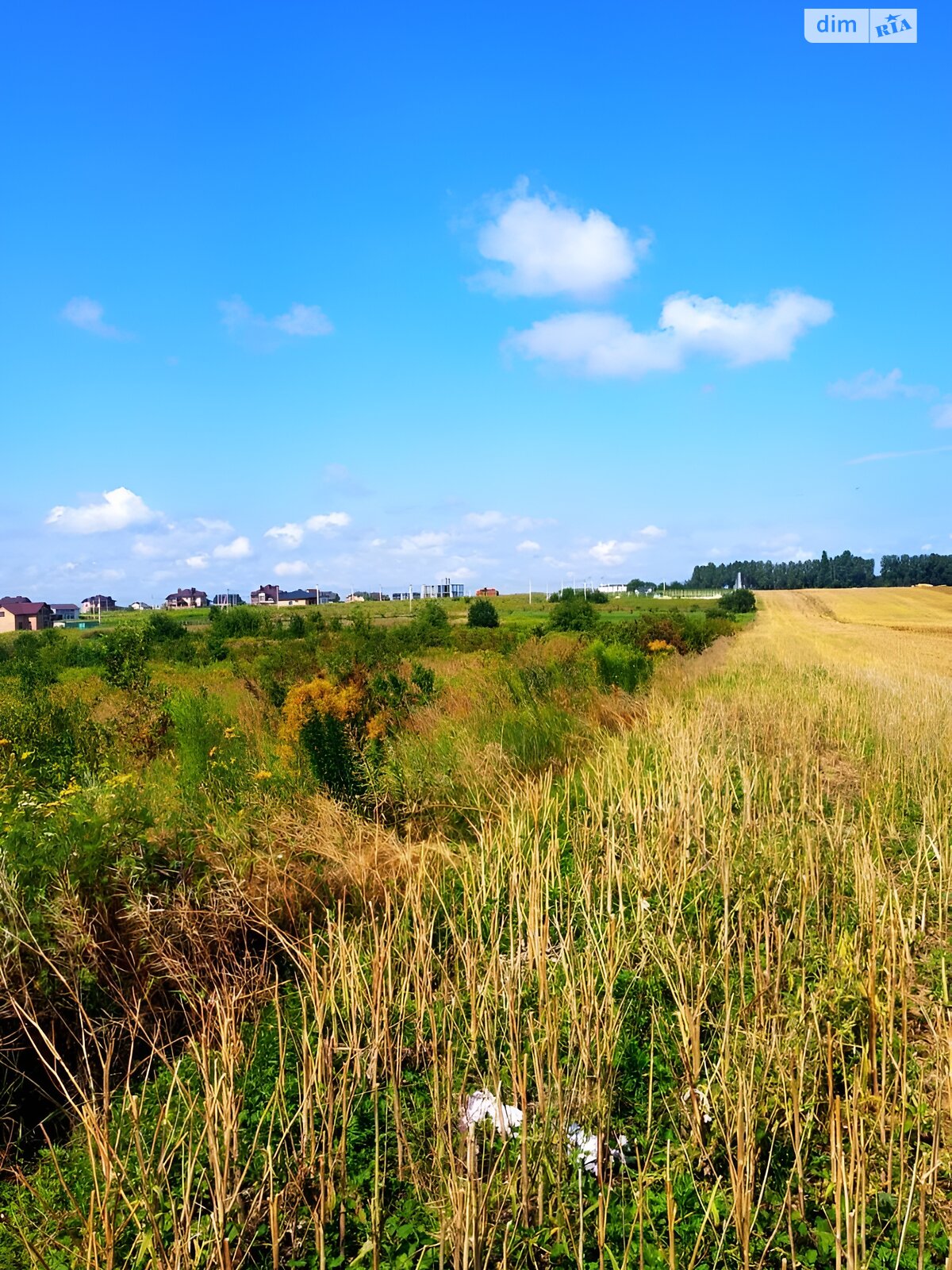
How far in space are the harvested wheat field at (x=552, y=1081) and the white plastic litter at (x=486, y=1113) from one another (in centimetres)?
2

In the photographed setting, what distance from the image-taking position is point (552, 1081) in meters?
2.86

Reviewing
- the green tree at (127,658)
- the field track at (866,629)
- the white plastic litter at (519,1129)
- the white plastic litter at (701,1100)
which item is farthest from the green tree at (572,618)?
the white plastic litter at (519,1129)

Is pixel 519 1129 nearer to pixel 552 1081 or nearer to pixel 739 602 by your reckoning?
pixel 552 1081

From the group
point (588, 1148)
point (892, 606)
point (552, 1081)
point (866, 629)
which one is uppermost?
point (892, 606)

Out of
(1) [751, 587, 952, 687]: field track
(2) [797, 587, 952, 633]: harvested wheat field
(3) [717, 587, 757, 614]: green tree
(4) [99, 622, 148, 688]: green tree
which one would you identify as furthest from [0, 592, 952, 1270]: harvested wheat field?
(3) [717, 587, 757, 614]: green tree

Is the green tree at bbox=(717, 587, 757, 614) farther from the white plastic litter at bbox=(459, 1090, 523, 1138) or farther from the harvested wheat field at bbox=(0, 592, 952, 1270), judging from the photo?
the white plastic litter at bbox=(459, 1090, 523, 1138)

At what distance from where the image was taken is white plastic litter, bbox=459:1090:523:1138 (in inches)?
109

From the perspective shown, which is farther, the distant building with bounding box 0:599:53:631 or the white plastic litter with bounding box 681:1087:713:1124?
the distant building with bounding box 0:599:53:631

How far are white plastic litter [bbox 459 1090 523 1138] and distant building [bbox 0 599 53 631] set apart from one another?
63435 millimetres

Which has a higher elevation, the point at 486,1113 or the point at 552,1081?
the point at 552,1081

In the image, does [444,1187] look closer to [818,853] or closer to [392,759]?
[818,853]

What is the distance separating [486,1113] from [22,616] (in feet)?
228

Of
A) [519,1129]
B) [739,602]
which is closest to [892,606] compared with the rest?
[739,602]

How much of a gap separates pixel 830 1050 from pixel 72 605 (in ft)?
317
